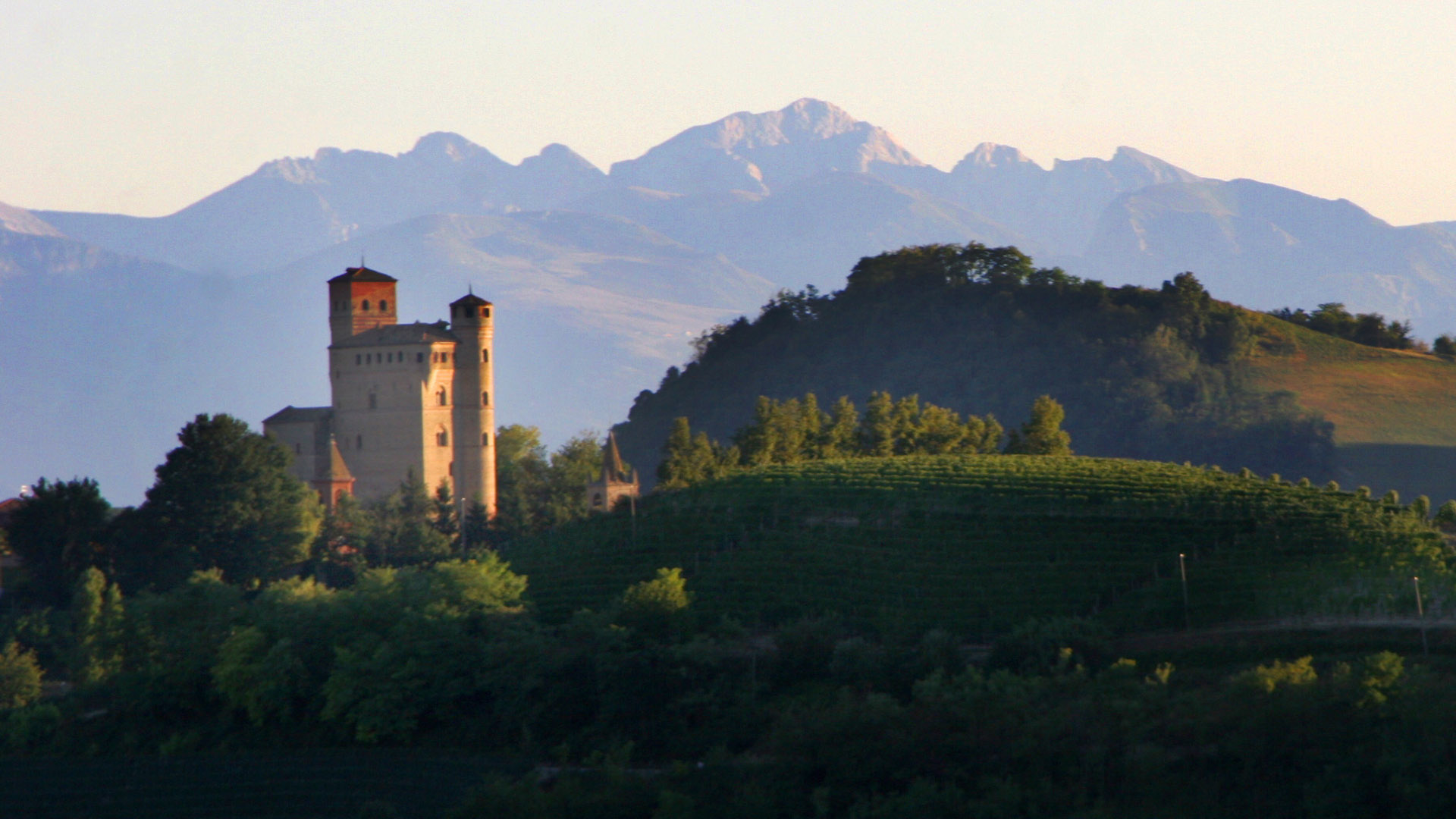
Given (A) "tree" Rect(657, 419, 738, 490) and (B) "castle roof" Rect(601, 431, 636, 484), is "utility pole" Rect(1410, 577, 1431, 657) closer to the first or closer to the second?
(A) "tree" Rect(657, 419, 738, 490)

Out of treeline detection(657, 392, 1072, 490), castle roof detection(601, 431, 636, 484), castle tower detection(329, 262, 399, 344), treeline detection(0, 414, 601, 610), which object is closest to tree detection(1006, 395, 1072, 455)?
treeline detection(657, 392, 1072, 490)

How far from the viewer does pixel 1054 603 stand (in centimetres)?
4878

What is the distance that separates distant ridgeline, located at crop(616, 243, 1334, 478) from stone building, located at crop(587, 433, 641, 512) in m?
34.7

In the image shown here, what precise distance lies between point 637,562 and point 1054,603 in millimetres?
16083

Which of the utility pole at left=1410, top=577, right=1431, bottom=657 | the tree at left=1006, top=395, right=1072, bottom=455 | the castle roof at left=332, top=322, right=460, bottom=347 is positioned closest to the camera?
the utility pole at left=1410, top=577, right=1431, bottom=657

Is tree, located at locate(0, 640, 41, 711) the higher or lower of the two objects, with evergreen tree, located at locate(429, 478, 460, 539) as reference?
lower

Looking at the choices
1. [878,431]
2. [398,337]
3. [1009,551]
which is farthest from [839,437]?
[1009,551]

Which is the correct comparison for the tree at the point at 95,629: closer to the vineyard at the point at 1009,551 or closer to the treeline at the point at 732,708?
the treeline at the point at 732,708

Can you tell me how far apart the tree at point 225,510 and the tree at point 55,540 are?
262 cm

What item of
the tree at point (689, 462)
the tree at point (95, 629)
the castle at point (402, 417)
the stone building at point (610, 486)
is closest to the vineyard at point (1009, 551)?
the tree at point (95, 629)

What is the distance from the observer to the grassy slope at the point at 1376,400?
102000mm

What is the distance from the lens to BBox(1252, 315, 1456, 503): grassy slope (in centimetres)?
10200

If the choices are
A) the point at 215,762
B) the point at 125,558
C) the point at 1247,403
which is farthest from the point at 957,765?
the point at 1247,403

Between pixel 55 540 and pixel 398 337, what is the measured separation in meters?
26.4
